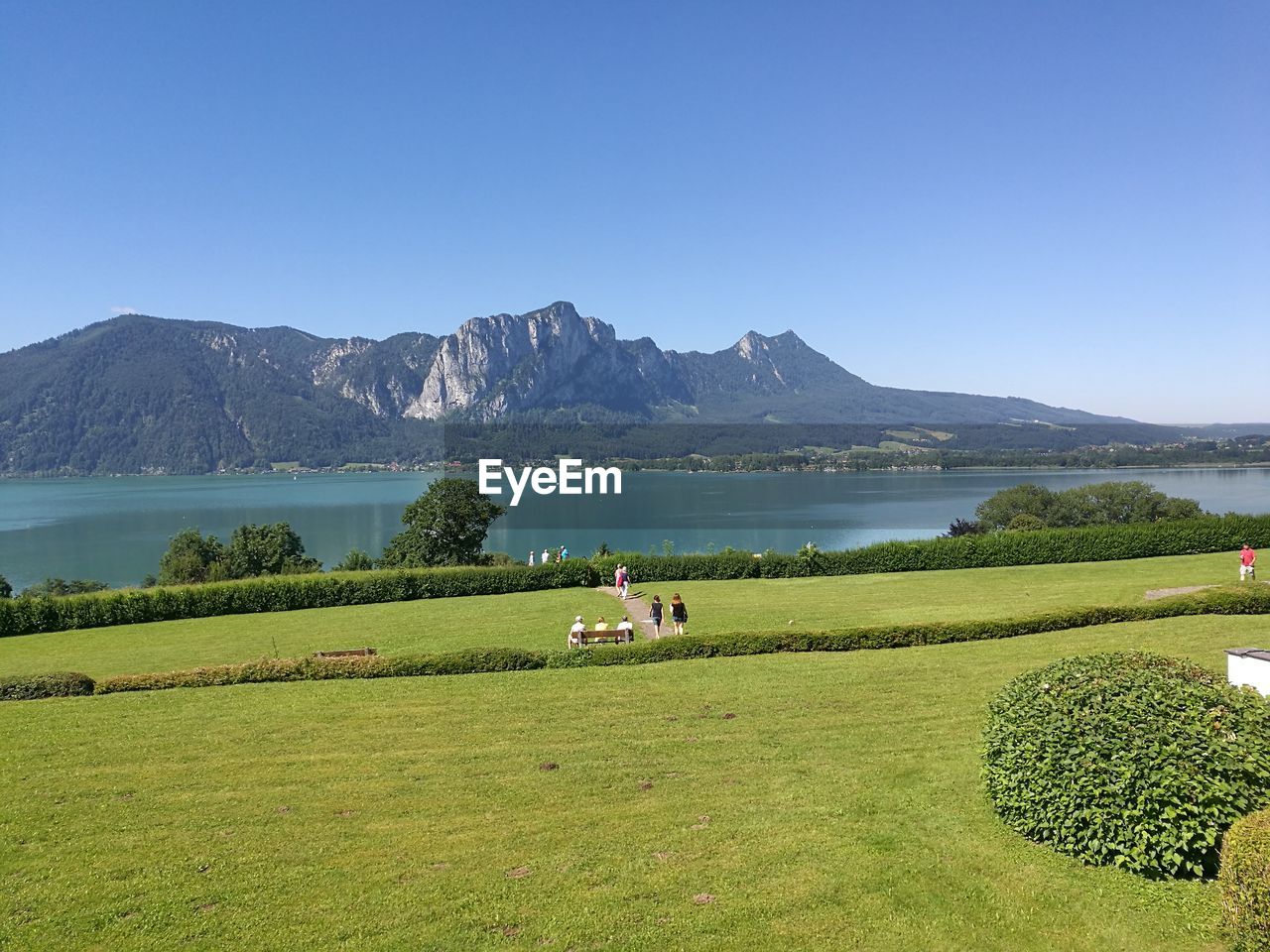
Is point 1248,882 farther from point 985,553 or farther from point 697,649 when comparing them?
point 985,553

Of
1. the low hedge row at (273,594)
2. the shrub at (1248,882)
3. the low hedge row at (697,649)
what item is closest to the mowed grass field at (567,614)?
the low hedge row at (273,594)

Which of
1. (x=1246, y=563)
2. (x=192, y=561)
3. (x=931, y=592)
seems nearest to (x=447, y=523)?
(x=192, y=561)

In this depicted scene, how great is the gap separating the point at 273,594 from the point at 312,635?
264 inches

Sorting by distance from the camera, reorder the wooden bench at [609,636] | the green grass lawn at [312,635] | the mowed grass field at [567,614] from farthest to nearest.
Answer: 1. the mowed grass field at [567,614]
2. the green grass lawn at [312,635]
3. the wooden bench at [609,636]

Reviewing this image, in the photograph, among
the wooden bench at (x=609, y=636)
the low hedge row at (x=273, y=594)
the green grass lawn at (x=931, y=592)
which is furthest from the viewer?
the low hedge row at (x=273, y=594)

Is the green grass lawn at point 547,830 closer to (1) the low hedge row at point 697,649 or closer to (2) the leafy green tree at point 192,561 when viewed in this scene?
(1) the low hedge row at point 697,649

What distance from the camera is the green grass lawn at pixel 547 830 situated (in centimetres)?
598

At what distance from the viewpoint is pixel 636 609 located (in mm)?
25844

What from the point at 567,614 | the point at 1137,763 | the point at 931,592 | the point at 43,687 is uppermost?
the point at 1137,763

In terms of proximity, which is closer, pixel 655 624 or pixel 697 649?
pixel 697 649

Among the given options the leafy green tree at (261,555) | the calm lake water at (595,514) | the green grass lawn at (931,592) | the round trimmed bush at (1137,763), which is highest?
the round trimmed bush at (1137,763)

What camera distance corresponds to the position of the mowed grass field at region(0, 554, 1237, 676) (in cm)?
2083

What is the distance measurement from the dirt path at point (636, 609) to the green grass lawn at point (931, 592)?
0.76 meters

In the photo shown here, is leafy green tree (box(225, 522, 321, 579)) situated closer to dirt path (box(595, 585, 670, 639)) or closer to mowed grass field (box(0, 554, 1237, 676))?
mowed grass field (box(0, 554, 1237, 676))
